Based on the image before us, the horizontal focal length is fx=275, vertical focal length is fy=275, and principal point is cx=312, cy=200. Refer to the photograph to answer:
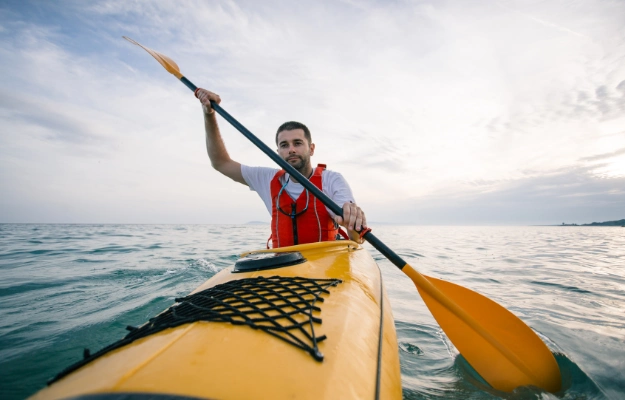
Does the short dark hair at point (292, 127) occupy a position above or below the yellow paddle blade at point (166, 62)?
below

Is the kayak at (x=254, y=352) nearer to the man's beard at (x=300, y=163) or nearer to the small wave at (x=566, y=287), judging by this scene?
the man's beard at (x=300, y=163)

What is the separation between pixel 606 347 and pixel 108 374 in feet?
12.3

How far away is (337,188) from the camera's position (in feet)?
10.8

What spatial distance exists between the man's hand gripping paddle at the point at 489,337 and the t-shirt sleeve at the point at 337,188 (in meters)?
0.65

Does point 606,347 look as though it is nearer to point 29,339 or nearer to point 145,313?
point 145,313

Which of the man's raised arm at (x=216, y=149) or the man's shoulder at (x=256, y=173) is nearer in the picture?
the man's raised arm at (x=216, y=149)

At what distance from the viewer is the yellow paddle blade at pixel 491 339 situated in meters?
1.97

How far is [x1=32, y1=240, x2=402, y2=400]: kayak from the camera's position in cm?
79

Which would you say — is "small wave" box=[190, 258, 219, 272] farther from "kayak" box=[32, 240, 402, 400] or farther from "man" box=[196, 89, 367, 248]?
"kayak" box=[32, 240, 402, 400]

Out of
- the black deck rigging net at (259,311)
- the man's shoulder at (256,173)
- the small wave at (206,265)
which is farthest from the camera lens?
the small wave at (206,265)

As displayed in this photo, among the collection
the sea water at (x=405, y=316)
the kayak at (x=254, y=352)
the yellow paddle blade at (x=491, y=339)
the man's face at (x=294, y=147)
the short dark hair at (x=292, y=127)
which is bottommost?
the sea water at (x=405, y=316)

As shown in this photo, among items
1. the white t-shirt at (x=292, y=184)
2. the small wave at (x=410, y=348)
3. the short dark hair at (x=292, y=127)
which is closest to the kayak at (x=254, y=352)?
the small wave at (x=410, y=348)

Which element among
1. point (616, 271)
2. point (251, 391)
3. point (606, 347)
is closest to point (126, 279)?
point (251, 391)

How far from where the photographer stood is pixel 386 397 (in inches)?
41.9
